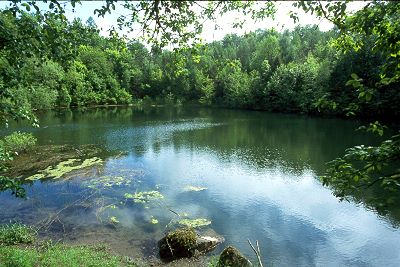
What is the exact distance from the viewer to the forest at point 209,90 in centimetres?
395

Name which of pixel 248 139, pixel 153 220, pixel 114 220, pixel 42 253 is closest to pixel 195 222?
pixel 153 220

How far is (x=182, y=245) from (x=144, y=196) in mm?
6291

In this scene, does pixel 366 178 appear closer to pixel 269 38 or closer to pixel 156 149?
pixel 156 149

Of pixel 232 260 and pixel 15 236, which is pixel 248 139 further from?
pixel 15 236

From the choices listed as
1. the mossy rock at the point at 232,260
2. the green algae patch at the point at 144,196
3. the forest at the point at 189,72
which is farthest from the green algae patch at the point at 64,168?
the mossy rock at the point at 232,260

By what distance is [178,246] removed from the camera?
11.3 metres

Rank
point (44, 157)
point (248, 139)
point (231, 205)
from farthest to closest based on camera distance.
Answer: point (248, 139)
point (44, 157)
point (231, 205)

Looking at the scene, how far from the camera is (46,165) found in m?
22.5

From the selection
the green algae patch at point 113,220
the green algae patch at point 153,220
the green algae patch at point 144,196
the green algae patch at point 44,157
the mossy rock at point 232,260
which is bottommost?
the green algae patch at point 144,196

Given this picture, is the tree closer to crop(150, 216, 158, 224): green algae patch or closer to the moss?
crop(150, 216, 158, 224): green algae patch

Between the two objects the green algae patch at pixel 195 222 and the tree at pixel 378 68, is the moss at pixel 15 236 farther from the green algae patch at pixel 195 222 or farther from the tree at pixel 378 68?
the tree at pixel 378 68

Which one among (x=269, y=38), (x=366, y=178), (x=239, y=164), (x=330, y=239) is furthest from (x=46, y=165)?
(x=269, y=38)

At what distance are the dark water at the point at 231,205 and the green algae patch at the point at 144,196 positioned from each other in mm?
414

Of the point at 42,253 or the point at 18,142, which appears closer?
the point at 42,253
